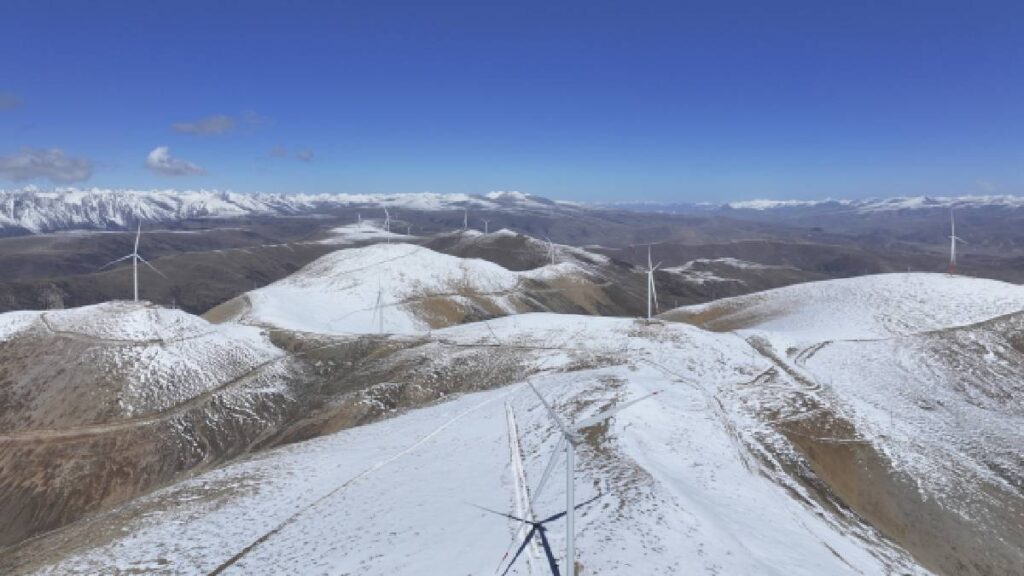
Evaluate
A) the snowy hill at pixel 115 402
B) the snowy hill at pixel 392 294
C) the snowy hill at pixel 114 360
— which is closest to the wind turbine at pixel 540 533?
the snowy hill at pixel 115 402

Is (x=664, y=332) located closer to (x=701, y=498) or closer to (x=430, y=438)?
(x=430, y=438)

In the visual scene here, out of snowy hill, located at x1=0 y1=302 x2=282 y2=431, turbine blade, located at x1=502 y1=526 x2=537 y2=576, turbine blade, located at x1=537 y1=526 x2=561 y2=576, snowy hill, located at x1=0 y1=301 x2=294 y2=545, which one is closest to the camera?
turbine blade, located at x1=537 y1=526 x2=561 y2=576

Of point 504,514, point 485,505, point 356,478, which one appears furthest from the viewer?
point 356,478

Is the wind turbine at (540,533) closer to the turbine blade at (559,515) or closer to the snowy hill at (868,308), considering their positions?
the turbine blade at (559,515)

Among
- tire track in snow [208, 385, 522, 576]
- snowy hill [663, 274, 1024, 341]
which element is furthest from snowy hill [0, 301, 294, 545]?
snowy hill [663, 274, 1024, 341]

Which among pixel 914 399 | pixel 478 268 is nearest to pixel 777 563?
pixel 914 399

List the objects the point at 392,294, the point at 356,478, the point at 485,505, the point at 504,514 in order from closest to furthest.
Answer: the point at 504,514
the point at 485,505
the point at 356,478
the point at 392,294

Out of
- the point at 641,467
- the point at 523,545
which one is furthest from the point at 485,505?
the point at 641,467

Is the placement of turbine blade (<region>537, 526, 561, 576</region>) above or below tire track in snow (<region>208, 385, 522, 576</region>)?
above

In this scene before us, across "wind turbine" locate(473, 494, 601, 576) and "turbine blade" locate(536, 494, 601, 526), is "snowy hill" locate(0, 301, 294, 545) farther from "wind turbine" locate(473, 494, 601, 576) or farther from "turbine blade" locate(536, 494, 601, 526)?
"turbine blade" locate(536, 494, 601, 526)

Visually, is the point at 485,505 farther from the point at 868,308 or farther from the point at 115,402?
the point at 868,308
